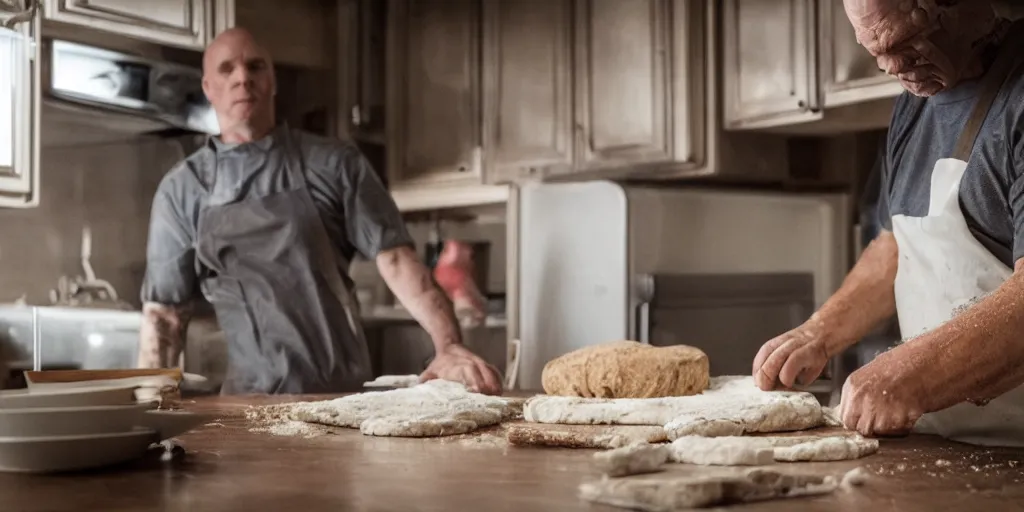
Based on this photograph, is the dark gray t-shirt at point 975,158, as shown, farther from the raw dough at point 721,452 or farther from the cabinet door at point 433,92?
the cabinet door at point 433,92

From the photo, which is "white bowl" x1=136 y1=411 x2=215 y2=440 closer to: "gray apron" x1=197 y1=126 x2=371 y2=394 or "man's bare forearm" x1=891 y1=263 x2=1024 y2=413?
"man's bare forearm" x1=891 y1=263 x2=1024 y2=413

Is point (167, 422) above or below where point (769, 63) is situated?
Result: below

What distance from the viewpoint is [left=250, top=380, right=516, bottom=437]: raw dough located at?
3.24 feet

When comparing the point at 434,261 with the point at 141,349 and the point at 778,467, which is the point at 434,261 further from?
the point at 778,467

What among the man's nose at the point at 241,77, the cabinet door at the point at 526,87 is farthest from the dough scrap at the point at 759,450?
the cabinet door at the point at 526,87

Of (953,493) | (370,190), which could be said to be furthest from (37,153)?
(953,493)

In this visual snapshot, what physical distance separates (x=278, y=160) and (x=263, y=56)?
0.91 feet

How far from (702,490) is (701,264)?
62.8 inches

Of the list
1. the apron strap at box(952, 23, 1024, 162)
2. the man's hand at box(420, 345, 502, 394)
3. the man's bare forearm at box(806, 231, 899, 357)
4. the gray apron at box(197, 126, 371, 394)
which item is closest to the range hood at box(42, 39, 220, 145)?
the gray apron at box(197, 126, 371, 394)

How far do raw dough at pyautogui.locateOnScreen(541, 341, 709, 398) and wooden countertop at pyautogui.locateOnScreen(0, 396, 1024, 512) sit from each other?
0.86 ft

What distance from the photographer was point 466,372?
4.61 feet

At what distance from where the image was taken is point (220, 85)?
199 cm

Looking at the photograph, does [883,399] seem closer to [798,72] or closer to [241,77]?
[798,72]

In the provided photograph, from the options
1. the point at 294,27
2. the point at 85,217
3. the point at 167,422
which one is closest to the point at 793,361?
A: the point at 167,422
